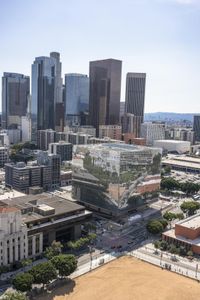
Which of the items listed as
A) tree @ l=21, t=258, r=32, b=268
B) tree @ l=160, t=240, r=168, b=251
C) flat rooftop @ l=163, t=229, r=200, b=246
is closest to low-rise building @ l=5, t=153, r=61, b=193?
tree @ l=21, t=258, r=32, b=268

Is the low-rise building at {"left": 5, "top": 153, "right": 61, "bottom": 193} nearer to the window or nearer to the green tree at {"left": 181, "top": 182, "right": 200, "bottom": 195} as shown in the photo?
the green tree at {"left": 181, "top": 182, "right": 200, "bottom": 195}

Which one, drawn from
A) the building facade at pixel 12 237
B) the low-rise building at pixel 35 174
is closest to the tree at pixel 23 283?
the building facade at pixel 12 237

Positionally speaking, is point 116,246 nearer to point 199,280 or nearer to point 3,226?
point 199,280

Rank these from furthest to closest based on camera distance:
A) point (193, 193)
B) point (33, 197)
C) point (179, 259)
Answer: point (193, 193) < point (33, 197) < point (179, 259)

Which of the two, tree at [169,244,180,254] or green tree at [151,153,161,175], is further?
green tree at [151,153,161,175]

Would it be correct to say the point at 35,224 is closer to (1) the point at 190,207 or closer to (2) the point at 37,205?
(2) the point at 37,205

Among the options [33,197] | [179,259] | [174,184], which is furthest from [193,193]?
[33,197]

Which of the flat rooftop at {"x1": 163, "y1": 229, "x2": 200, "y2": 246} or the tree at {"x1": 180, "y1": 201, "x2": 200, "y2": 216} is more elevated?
the tree at {"x1": 180, "y1": 201, "x2": 200, "y2": 216}
